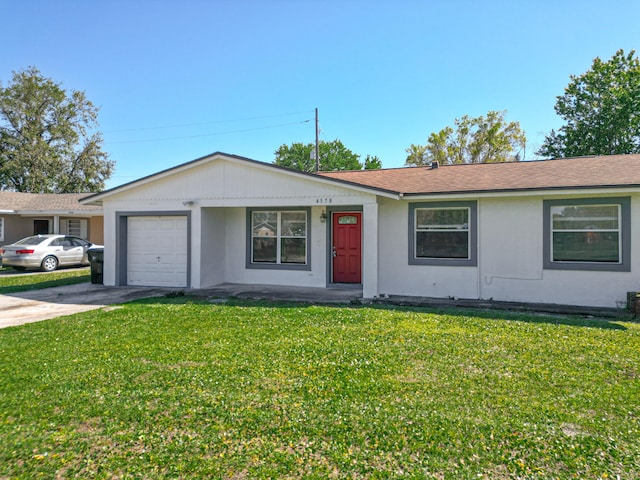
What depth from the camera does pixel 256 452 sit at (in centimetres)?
286

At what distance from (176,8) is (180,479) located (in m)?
12.6

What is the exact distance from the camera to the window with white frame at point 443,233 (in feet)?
31.1

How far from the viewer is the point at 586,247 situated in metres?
8.59

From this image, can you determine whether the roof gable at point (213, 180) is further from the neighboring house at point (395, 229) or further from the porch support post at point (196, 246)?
the porch support post at point (196, 246)

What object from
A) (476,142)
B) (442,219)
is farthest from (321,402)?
(476,142)

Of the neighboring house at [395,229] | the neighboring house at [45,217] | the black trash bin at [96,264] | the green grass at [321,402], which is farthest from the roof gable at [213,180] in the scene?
the neighboring house at [45,217]

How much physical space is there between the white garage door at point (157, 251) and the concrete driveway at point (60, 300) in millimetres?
579

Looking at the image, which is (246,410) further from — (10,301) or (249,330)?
(10,301)

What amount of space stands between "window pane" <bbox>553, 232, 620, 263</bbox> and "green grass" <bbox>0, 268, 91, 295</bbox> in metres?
14.1

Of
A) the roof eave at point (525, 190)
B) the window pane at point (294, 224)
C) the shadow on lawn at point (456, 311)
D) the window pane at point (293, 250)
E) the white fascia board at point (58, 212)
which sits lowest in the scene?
the shadow on lawn at point (456, 311)

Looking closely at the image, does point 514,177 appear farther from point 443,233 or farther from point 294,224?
point 294,224

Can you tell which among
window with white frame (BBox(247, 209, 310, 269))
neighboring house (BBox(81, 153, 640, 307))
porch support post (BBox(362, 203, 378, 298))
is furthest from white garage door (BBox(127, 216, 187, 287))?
porch support post (BBox(362, 203, 378, 298))

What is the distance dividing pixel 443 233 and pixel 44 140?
131ft

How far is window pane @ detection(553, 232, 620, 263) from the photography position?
8398mm
